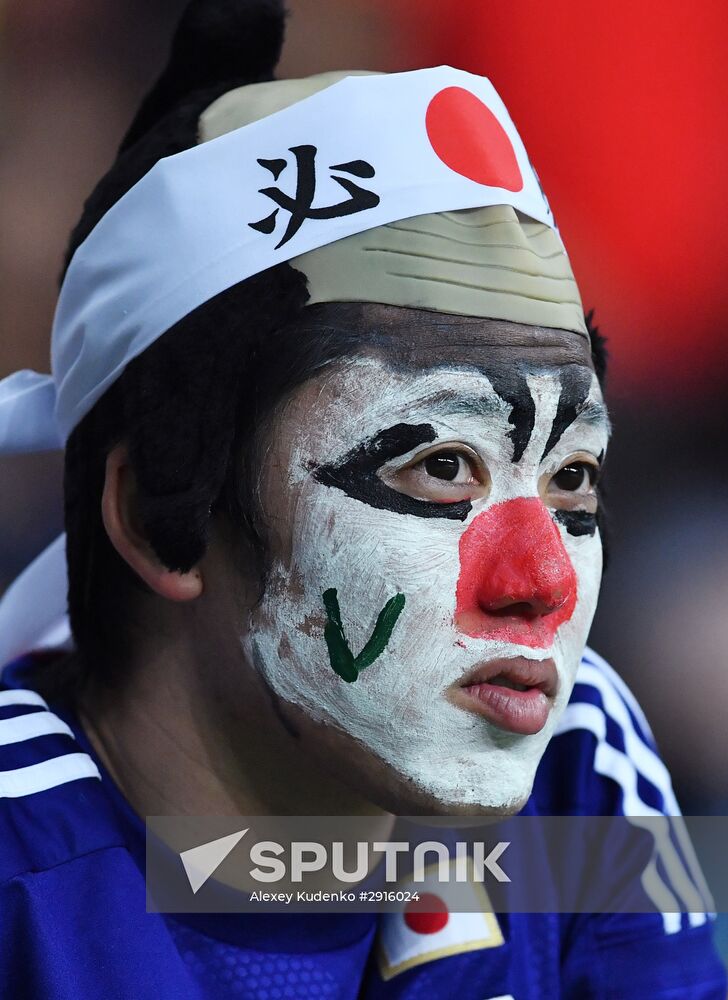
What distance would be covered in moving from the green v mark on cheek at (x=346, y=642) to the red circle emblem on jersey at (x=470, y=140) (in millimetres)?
530

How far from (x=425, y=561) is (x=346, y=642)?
131mm

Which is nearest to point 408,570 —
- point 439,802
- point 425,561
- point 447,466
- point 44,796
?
point 425,561

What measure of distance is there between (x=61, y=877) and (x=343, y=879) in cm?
40

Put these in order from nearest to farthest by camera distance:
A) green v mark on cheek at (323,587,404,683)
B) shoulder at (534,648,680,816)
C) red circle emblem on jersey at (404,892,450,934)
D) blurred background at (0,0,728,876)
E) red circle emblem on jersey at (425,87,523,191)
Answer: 1. green v mark on cheek at (323,587,404,683)
2. red circle emblem on jersey at (425,87,523,191)
3. red circle emblem on jersey at (404,892,450,934)
4. shoulder at (534,648,680,816)
5. blurred background at (0,0,728,876)

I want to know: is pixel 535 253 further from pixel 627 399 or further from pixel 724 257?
pixel 724 257

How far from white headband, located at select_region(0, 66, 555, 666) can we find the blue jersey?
504 millimetres

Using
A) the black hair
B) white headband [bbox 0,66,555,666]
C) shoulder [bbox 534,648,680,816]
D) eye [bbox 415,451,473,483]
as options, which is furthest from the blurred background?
eye [bbox 415,451,473,483]

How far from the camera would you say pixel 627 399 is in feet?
10.6

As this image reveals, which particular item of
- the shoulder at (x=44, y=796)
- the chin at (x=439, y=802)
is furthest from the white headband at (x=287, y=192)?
the chin at (x=439, y=802)

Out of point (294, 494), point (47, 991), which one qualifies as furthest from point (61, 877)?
point (294, 494)

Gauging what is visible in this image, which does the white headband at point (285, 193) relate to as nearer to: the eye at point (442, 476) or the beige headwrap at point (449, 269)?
the beige headwrap at point (449, 269)

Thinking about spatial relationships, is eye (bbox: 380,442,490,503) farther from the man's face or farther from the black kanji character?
the black kanji character

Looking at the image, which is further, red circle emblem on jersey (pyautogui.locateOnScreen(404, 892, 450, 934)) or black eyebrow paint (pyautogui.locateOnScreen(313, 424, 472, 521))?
red circle emblem on jersey (pyautogui.locateOnScreen(404, 892, 450, 934))

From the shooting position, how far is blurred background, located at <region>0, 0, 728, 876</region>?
2988 millimetres
